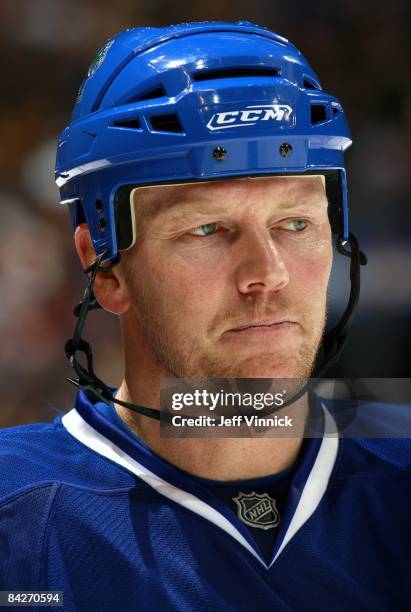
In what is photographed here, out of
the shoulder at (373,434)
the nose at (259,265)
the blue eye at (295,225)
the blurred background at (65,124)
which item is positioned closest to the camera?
the nose at (259,265)

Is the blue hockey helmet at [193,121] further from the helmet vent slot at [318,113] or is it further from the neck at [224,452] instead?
the neck at [224,452]

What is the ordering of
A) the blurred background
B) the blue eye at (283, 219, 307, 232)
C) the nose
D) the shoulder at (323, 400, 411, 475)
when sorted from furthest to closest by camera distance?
the blurred background < the shoulder at (323, 400, 411, 475) < the blue eye at (283, 219, 307, 232) < the nose

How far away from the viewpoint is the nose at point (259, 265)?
162 centimetres

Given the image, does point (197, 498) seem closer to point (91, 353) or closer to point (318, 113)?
point (91, 353)

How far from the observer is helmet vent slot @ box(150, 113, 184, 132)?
171 centimetres

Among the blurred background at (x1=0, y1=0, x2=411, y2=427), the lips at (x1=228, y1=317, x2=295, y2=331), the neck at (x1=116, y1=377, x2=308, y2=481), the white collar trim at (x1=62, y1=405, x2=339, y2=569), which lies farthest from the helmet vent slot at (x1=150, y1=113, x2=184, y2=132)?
the blurred background at (x1=0, y1=0, x2=411, y2=427)

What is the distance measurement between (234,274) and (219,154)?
22 cm

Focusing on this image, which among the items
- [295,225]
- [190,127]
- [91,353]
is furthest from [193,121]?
[91,353]

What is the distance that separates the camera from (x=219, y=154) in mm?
1649

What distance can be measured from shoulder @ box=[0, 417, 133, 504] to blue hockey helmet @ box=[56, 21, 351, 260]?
396mm

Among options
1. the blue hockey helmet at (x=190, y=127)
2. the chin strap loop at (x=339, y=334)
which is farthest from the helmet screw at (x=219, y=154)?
the chin strap loop at (x=339, y=334)

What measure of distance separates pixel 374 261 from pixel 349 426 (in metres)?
0.97

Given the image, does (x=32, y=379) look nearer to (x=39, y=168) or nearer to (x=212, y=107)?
(x=39, y=168)

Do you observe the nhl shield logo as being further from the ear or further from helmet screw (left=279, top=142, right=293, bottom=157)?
helmet screw (left=279, top=142, right=293, bottom=157)
